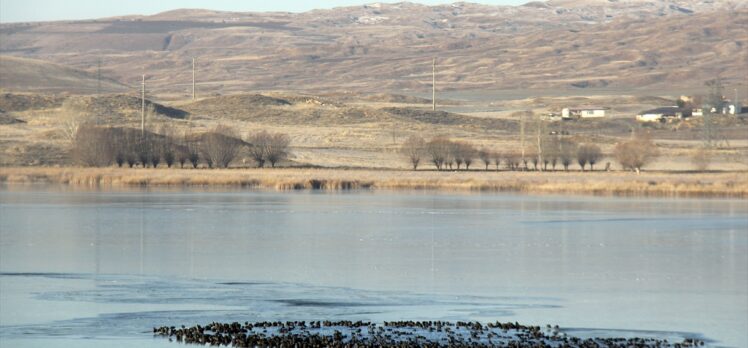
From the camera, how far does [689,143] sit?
7644cm

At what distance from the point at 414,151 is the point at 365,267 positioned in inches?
1519

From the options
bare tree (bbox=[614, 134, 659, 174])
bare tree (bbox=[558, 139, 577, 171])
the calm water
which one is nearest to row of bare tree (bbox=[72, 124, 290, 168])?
bare tree (bbox=[558, 139, 577, 171])

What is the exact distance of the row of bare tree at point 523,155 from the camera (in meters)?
59.6

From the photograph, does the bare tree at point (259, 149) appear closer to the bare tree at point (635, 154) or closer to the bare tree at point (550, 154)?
the bare tree at point (550, 154)

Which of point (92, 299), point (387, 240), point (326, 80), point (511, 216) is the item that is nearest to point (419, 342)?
point (92, 299)

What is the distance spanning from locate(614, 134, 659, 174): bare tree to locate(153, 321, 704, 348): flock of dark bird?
40755 mm

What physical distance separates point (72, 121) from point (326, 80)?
121612mm

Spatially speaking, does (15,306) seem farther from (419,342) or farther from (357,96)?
(357,96)

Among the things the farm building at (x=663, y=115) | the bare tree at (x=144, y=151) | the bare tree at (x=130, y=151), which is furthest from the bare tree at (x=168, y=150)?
the farm building at (x=663, y=115)

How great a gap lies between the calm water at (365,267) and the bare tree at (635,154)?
61.1 ft

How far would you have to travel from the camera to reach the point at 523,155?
6288 centimetres

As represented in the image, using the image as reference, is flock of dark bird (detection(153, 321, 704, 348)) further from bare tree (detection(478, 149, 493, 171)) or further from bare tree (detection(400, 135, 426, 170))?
bare tree (detection(478, 149, 493, 171))

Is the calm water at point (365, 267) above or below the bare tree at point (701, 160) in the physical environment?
below

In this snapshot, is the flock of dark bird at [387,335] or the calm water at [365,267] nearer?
the flock of dark bird at [387,335]
